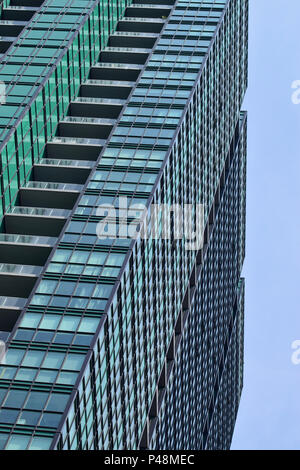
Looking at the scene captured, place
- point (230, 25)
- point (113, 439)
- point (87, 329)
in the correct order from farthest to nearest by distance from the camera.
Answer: point (230, 25), point (113, 439), point (87, 329)

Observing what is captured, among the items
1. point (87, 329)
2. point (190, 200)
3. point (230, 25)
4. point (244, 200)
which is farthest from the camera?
point (244, 200)

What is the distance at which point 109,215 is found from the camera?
88.8 meters

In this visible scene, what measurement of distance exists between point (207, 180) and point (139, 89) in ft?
87.2

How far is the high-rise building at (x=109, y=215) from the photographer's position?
248 ft

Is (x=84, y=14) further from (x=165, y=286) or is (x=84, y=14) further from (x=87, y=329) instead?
(x=87, y=329)

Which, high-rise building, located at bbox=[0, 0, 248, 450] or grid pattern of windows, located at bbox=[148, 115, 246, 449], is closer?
high-rise building, located at bbox=[0, 0, 248, 450]

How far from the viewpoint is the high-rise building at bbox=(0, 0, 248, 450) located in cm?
7562

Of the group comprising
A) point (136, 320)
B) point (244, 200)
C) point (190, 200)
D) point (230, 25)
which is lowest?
point (136, 320)

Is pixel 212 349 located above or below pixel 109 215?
above

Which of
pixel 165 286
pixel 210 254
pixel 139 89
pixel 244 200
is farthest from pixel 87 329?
pixel 244 200

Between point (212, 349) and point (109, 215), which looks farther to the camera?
point (212, 349)

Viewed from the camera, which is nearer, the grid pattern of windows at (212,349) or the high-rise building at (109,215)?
the high-rise building at (109,215)

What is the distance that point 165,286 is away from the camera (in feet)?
345

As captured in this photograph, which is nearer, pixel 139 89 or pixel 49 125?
pixel 49 125
